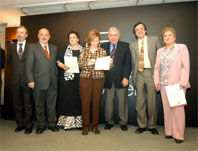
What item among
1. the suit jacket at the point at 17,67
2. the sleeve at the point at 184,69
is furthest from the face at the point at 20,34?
the sleeve at the point at 184,69

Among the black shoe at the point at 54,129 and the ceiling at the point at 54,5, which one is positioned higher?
the ceiling at the point at 54,5

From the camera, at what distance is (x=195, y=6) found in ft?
11.2

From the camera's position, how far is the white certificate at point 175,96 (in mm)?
2447

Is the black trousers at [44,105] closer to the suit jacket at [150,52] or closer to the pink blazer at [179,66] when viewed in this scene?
the suit jacket at [150,52]

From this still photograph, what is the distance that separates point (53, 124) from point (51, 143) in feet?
2.15

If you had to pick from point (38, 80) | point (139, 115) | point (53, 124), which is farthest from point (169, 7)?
point (53, 124)

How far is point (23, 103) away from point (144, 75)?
2.35 m

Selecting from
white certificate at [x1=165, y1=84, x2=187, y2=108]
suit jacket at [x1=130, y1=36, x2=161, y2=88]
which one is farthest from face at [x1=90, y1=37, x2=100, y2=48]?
white certificate at [x1=165, y1=84, x2=187, y2=108]

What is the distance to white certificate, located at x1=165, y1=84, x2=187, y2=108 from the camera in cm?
245

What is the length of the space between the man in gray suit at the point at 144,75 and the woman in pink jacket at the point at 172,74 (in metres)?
0.17

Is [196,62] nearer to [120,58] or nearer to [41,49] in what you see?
[120,58]

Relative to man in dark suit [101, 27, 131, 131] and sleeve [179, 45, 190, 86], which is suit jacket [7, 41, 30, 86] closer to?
man in dark suit [101, 27, 131, 131]

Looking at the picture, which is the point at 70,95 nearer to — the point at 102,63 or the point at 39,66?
the point at 39,66

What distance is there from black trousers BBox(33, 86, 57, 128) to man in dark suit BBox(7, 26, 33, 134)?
158 mm
